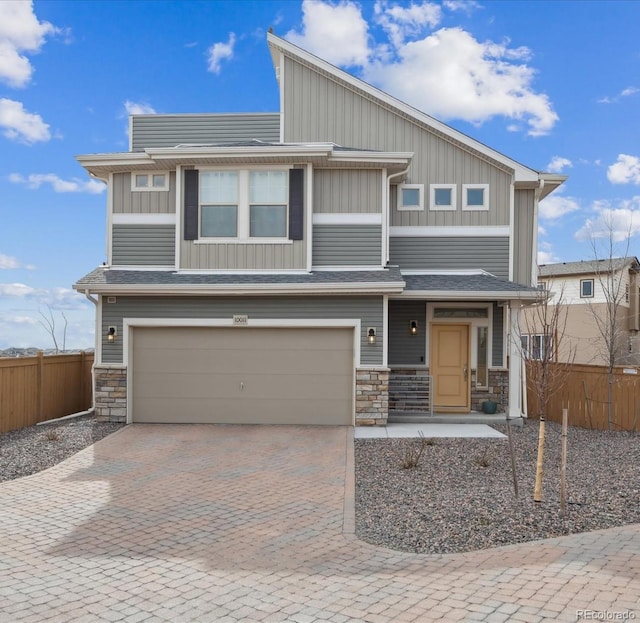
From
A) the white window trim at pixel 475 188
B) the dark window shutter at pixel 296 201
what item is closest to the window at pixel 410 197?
the white window trim at pixel 475 188

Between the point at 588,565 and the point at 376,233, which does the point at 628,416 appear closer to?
the point at 376,233

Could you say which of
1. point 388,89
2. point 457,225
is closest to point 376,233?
point 457,225

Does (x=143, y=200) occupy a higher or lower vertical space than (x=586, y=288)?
higher

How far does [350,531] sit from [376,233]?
752cm

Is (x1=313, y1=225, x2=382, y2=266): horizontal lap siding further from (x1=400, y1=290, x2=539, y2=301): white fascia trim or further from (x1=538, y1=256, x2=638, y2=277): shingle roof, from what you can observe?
(x1=538, y1=256, x2=638, y2=277): shingle roof

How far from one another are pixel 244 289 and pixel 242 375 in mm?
1902

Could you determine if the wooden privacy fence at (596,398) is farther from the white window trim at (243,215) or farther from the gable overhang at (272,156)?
the white window trim at (243,215)

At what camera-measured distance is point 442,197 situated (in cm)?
1361

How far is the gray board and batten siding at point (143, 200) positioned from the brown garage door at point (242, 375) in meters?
2.74

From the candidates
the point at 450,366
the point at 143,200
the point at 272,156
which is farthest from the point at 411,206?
the point at 143,200

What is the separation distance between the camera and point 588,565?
15.2 ft

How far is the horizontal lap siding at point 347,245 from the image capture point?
12086mm

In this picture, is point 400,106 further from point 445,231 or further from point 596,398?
point 596,398

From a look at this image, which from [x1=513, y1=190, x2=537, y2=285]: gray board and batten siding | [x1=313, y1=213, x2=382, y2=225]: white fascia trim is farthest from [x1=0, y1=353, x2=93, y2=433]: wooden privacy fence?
[x1=513, y1=190, x2=537, y2=285]: gray board and batten siding
